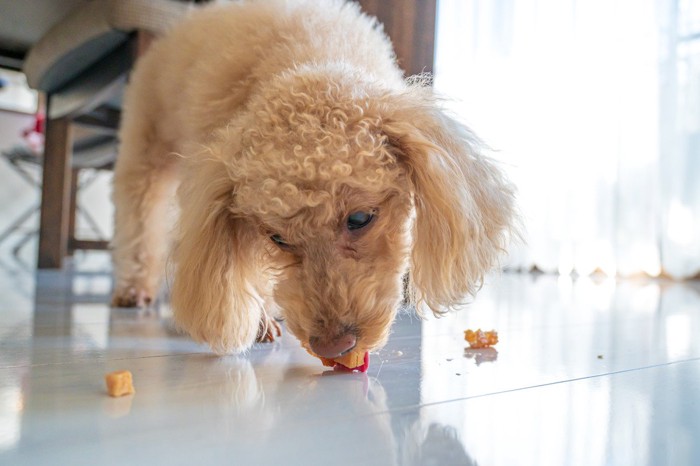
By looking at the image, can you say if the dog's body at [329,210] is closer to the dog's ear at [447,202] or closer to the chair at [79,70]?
the dog's ear at [447,202]

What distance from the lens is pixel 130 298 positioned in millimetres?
2232

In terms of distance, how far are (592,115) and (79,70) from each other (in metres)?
3.35

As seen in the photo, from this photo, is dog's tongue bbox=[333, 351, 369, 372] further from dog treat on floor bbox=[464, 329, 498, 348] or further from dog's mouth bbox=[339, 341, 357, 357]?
dog treat on floor bbox=[464, 329, 498, 348]

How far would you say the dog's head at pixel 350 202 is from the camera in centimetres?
114

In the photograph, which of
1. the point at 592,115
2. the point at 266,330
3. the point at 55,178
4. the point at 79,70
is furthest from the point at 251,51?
the point at 592,115

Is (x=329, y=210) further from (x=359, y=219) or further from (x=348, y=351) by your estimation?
(x=348, y=351)

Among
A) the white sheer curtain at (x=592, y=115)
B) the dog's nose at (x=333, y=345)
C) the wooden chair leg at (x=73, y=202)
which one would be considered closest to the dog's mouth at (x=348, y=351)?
the dog's nose at (x=333, y=345)

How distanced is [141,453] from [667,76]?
Answer: 13.4 ft

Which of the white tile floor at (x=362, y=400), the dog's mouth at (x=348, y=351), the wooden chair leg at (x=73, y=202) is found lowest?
the white tile floor at (x=362, y=400)

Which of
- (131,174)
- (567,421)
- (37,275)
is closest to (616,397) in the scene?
(567,421)

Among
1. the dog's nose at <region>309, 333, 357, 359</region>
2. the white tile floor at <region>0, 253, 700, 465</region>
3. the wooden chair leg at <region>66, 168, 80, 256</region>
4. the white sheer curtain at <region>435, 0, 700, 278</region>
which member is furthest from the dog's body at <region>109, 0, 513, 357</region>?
the wooden chair leg at <region>66, 168, 80, 256</region>

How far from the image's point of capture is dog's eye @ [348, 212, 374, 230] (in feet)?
3.97

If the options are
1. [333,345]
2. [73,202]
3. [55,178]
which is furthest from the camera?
[73,202]

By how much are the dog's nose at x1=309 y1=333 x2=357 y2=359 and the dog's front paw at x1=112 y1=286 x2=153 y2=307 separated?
52.5 inches
